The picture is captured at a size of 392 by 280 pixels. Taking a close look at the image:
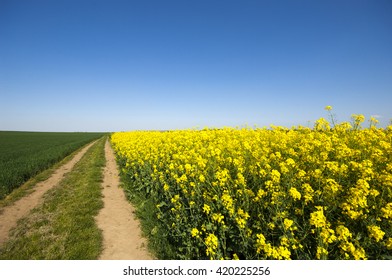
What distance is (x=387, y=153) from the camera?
450cm

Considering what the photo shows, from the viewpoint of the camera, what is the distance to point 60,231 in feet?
17.8

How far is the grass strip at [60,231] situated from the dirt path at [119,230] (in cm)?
20

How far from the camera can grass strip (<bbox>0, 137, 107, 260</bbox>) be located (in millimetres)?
4527

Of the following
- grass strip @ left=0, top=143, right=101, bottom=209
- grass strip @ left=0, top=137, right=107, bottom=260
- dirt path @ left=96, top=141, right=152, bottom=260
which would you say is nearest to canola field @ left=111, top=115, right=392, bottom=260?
dirt path @ left=96, top=141, right=152, bottom=260

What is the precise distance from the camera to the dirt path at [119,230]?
14.9ft

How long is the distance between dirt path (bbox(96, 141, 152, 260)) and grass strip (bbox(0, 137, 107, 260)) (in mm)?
→ 201

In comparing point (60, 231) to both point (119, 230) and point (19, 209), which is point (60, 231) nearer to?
point (119, 230)

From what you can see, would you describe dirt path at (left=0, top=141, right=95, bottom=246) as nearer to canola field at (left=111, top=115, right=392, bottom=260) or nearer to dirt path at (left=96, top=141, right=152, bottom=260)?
dirt path at (left=96, top=141, right=152, bottom=260)

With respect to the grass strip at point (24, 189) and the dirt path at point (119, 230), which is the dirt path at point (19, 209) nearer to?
the grass strip at point (24, 189)

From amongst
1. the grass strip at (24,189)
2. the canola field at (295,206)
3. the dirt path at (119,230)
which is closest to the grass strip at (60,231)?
the dirt path at (119,230)

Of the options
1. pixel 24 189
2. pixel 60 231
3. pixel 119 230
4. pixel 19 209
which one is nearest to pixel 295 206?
pixel 119 230

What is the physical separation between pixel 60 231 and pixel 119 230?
1.48m
